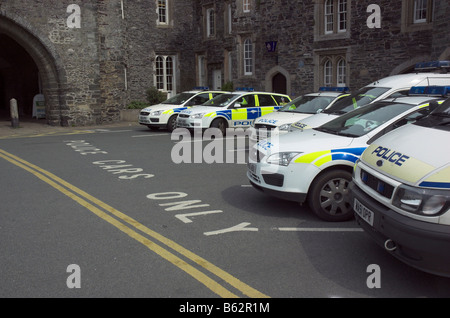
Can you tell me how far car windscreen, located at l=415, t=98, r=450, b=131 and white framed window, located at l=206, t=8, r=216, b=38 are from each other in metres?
26.0

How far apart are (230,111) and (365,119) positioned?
933cm

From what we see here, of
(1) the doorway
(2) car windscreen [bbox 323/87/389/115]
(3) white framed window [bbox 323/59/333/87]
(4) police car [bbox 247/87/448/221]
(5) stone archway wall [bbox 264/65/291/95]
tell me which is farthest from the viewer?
(1) the doorway

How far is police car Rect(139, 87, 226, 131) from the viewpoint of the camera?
17312mm

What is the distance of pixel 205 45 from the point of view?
3016 centimetres

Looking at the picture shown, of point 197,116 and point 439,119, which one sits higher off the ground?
point 439,119

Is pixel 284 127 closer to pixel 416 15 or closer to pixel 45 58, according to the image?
pixel 416 15

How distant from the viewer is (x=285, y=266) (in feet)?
15.2

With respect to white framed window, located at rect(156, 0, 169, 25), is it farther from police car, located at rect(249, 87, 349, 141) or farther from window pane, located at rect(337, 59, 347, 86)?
police car, located at rect(249, 87, 349, 141)

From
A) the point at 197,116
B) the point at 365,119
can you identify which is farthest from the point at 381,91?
the point at 197,116

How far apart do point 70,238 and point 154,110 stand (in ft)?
40.7

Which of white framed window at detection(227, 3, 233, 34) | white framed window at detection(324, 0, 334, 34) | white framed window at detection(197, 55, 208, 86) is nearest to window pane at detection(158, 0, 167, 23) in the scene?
white framed window at detection(197, 55, 208, 86)

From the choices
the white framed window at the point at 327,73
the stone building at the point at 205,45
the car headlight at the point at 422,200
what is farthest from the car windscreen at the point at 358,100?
the white framed window at the point at 327,73
